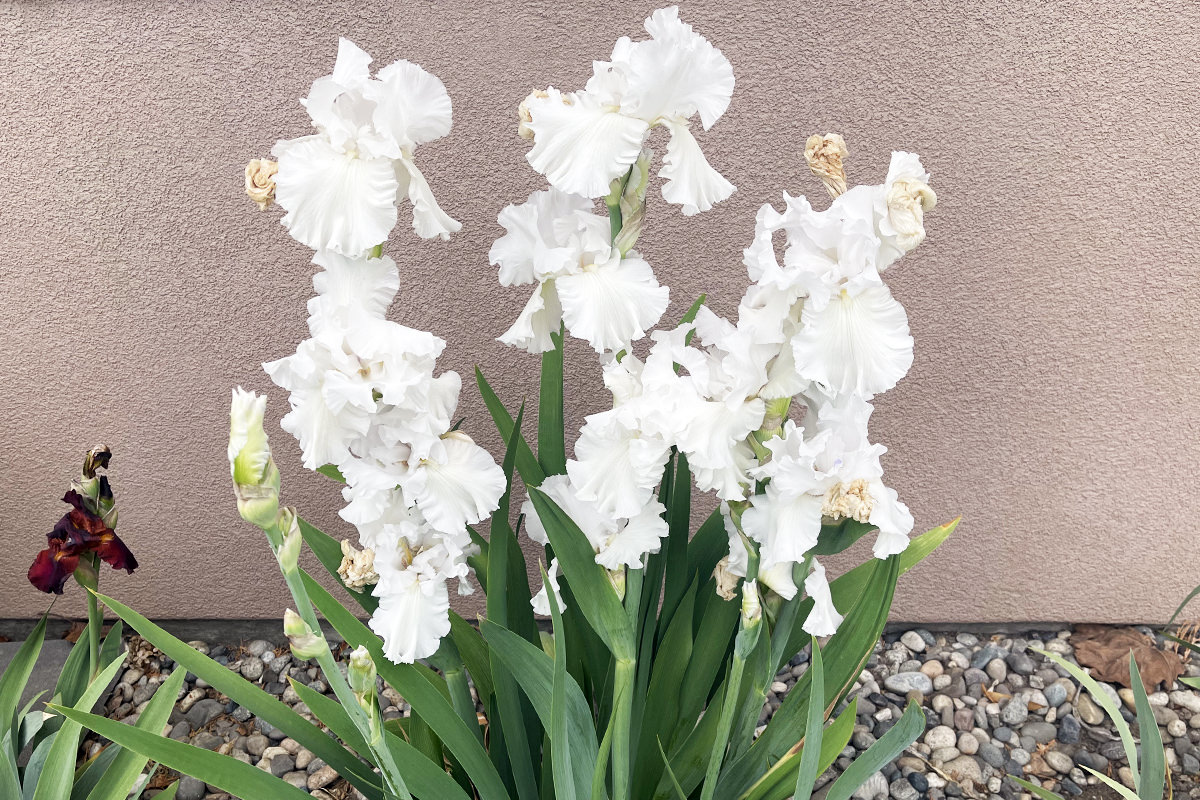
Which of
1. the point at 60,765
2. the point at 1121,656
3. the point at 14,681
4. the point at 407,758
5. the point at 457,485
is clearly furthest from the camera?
the point at 1121,656

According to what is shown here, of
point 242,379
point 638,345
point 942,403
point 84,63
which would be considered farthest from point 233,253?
point 942,403

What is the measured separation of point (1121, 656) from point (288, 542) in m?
1.99

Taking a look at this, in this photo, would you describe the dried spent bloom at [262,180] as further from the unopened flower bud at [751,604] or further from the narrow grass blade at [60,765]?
the narrow grass blade at [60,765]

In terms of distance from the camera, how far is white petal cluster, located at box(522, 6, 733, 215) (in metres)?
0.74

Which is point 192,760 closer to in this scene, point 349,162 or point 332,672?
point 332,672

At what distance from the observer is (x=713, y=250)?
1.58 m

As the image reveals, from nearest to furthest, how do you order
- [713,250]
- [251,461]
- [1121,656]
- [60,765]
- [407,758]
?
[251,461] < [407,758] < [60,765] < [713,250] < [1121,656]

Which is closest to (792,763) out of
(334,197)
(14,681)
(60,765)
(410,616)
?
(410,616)

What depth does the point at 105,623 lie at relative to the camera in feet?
6.48

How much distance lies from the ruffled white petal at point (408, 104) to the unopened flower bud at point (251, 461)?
0.94ft

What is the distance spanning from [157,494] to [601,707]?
1.29 metres

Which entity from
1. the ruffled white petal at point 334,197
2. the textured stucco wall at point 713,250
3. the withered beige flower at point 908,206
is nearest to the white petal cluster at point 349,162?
the ruffled white petal at point 334,197

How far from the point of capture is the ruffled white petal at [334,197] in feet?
2.45

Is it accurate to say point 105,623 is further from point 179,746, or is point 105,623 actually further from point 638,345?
point 638,345
